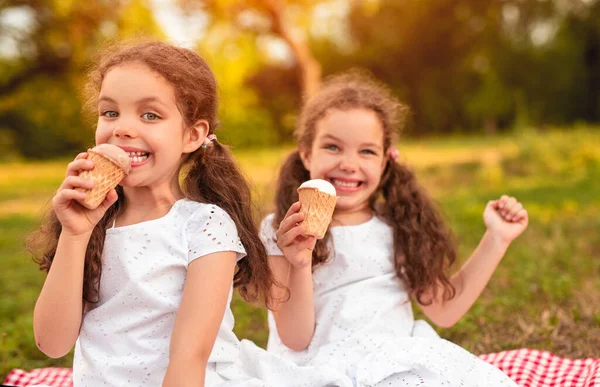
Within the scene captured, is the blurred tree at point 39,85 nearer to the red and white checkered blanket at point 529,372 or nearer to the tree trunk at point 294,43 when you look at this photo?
the tree trunk at point 294,43

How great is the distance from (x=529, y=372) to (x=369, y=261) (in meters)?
1.00

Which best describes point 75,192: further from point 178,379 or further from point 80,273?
point 178,379

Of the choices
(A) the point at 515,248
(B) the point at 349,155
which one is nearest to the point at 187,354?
(B) the point at 349,155

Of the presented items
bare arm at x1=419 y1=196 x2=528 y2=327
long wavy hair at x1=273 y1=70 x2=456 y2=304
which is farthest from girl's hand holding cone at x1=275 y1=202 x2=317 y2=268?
bare arm at x1=419 y1=196 x2=528 y2=327

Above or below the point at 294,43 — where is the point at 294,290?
below

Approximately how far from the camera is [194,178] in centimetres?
235

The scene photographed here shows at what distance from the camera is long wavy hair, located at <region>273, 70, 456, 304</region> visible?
2.94 metres

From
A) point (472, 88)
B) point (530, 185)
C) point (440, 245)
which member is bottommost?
point (440, 245)

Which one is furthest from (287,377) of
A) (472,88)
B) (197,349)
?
(472,88)

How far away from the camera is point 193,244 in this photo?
6.99 ft

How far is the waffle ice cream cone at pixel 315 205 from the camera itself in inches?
88.9

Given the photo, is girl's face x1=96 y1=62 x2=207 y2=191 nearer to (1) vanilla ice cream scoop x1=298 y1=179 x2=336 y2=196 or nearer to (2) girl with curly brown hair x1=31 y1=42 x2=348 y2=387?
(2) girl with curly brown hair x1=31 y1=42 x2=348 y2=387

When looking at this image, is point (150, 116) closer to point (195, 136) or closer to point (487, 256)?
point (195, 136)

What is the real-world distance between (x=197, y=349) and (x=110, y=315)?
1.17ft
